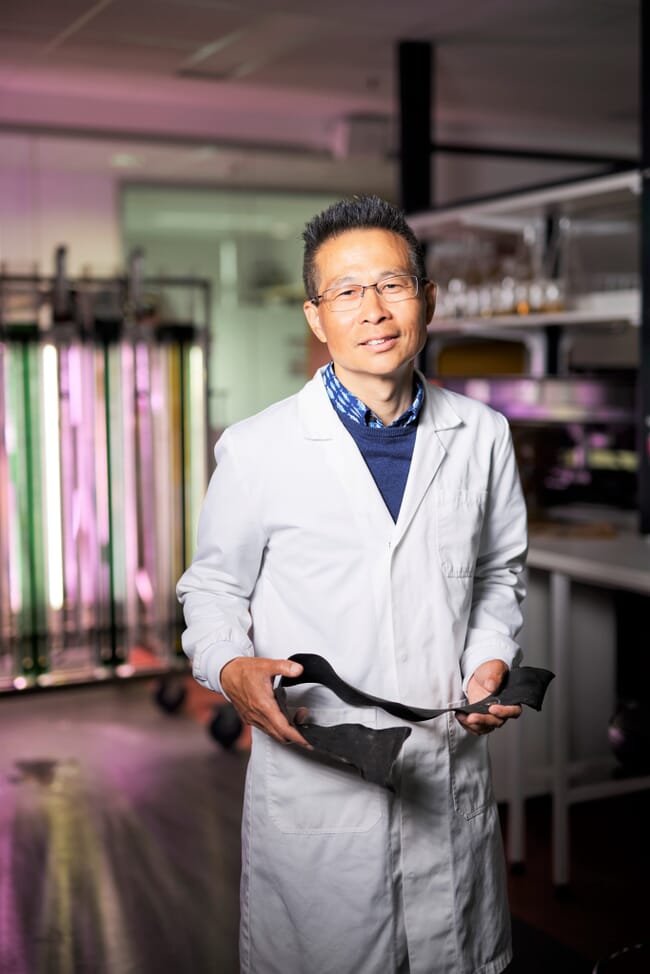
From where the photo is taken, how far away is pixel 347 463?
5.25 feet

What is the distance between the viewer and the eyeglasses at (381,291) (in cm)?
156

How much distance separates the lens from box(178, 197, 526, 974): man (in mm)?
1560

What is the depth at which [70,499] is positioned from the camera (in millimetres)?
4598

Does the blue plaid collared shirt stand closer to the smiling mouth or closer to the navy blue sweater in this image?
the navy blue sweater

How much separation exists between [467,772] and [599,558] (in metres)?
1.58

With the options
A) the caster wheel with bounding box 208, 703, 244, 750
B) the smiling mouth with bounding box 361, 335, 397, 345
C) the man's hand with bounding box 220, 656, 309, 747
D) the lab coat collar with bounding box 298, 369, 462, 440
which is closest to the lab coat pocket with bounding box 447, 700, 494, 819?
the man's hand with bounding box 220, 656, 309, 747

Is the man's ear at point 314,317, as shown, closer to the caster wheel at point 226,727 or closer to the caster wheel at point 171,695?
the caster wheel at point 226,727

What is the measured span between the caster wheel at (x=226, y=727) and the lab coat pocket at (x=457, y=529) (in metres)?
2.69

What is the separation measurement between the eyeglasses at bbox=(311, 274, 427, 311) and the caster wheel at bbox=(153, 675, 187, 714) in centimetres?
338

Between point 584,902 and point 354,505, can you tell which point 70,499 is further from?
point 354,505

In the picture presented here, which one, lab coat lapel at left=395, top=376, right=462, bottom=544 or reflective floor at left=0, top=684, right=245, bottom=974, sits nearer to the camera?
lab coat lapel at left=395, top=376, right=462, bottom=544

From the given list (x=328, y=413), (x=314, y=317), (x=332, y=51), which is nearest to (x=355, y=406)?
(x=328, y=413)

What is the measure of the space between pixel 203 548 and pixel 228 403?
419 centimetres

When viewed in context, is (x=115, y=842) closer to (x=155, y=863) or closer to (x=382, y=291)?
(x=155, y=863)
